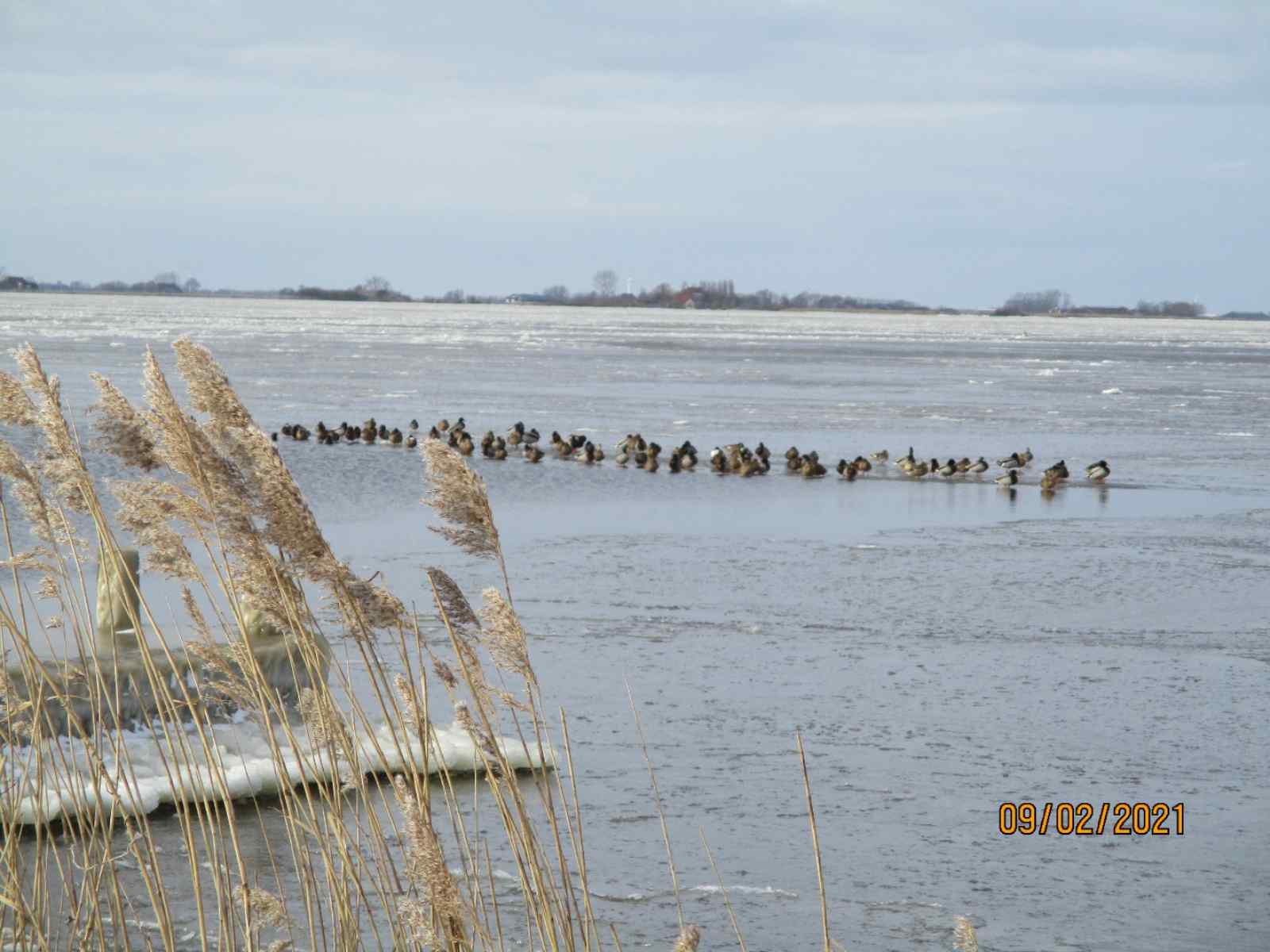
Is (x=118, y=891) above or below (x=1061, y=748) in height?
above

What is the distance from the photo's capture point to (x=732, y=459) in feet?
78.1

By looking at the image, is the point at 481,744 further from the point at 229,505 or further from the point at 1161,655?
the point at 1161,655

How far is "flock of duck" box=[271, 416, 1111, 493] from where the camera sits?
22953mm

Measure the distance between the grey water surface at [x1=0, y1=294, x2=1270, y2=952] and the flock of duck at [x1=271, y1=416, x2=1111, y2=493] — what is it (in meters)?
0.30

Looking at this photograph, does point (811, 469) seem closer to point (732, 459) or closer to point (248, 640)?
point (732, 459)

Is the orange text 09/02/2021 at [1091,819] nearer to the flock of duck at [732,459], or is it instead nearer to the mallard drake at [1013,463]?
the flock of duck at [732,459]

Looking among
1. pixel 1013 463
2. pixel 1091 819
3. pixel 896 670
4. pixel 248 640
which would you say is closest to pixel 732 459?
pixel 1013 463

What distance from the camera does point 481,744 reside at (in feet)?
10.6

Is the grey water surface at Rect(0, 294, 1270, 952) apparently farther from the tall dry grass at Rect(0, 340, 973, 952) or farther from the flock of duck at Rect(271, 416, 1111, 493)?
the tall dry grass at Rect(0, 340, 973, 952)

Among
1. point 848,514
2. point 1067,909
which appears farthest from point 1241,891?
point 848,514

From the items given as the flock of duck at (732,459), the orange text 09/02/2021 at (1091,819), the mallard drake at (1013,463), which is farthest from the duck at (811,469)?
the orange text 09/02/2021 at (1091,819)

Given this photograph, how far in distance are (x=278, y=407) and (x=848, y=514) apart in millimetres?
18381

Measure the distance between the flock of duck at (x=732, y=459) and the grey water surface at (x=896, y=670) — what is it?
1.00ft

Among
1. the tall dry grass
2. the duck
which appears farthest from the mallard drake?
the tall dry grass
